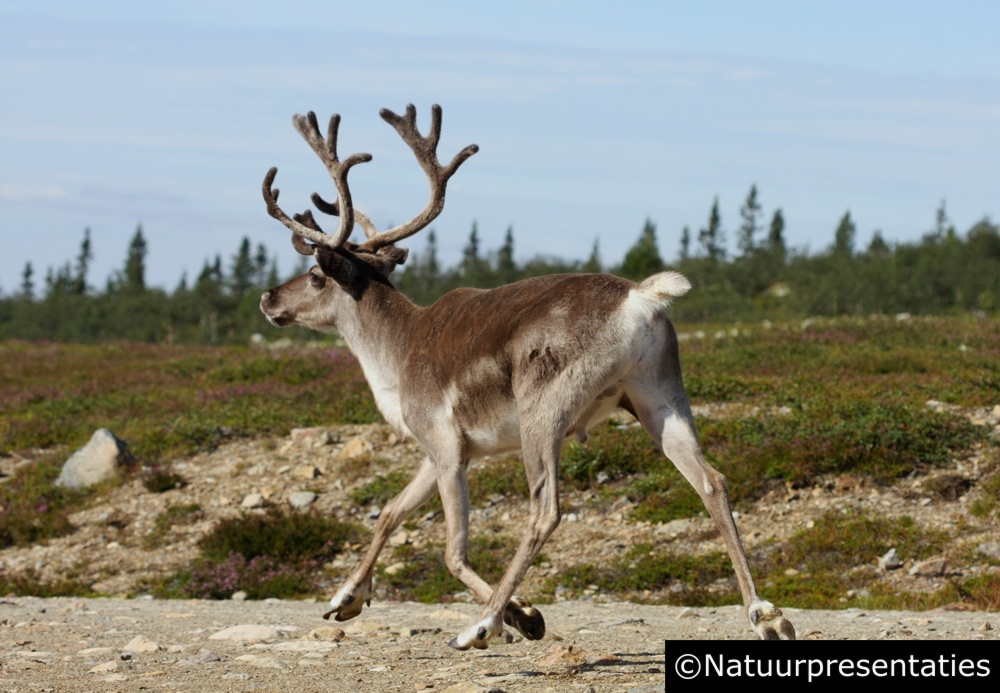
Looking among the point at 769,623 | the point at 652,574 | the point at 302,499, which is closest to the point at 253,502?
the point at 302,499

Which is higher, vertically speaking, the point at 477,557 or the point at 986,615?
the point at 986,615

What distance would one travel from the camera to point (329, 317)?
34.9 feet

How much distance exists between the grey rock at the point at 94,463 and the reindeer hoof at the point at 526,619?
10758mm

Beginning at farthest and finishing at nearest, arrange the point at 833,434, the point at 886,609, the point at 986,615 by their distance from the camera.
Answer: the point at 833,434 < the point at 886,609 < the point at 986,615

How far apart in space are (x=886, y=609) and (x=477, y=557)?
172 inches

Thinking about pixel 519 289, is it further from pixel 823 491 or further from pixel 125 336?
pixel 125 336

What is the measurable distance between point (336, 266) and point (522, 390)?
2711 millimetres

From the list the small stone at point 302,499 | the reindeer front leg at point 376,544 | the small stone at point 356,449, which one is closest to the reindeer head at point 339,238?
the reindeer front leg at point 376,544

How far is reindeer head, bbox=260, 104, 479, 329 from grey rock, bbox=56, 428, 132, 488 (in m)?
7.57

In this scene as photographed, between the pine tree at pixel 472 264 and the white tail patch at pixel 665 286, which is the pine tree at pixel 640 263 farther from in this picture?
the white tail patch at pixel 665 286

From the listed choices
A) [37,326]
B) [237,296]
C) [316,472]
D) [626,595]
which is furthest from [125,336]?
[626,595]

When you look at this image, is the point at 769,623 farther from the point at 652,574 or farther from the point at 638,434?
the point at 638,434

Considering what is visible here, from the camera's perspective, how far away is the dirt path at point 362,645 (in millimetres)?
7574

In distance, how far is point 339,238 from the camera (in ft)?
33.3
